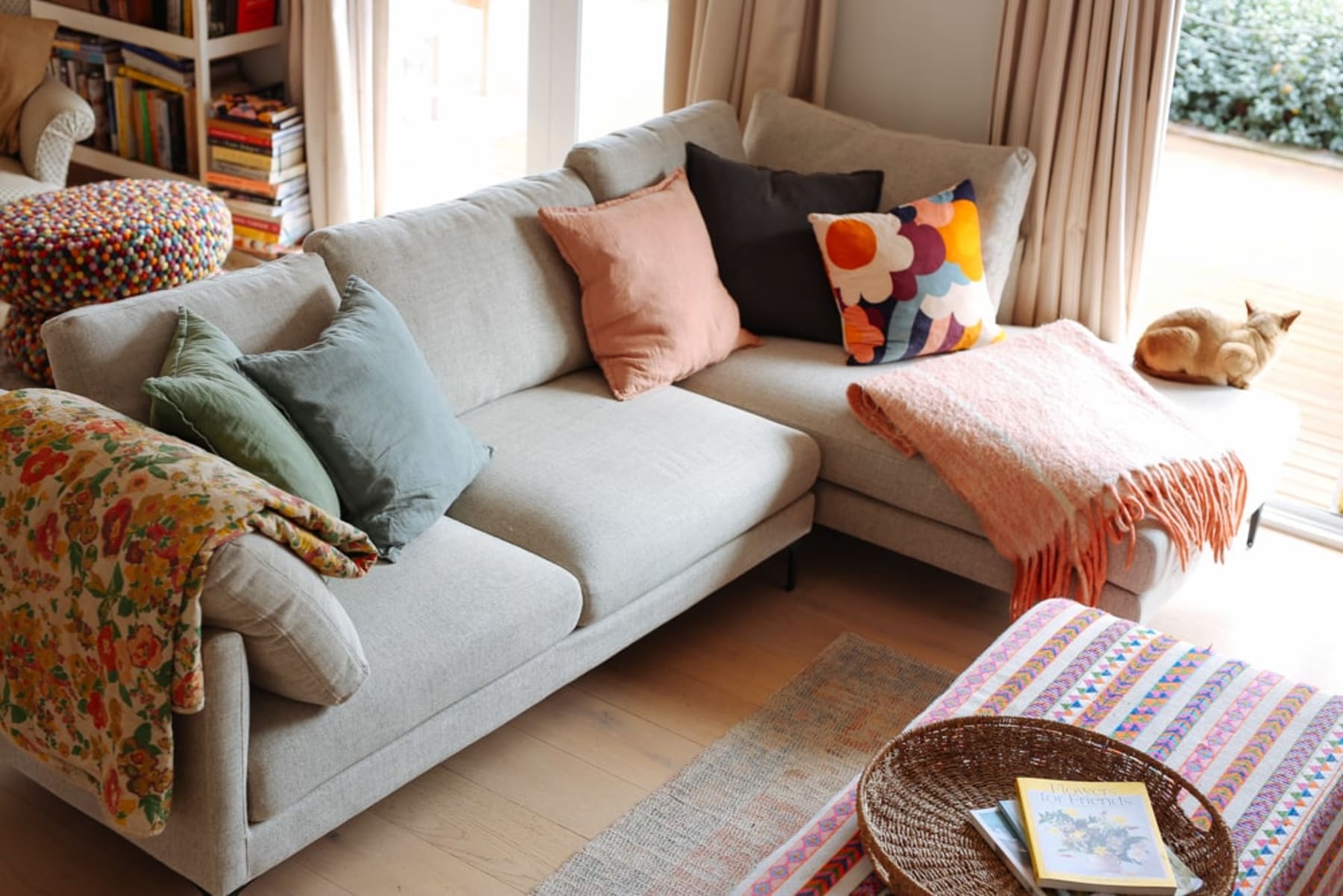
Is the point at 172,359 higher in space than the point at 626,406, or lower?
higher

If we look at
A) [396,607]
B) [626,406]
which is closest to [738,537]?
[626,406]

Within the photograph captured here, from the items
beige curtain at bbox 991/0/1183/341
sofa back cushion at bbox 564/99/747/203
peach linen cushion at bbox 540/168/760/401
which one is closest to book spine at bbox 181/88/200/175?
sofa back cushion at bbox 564/99/747/203

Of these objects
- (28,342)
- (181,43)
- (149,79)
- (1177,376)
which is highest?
(181,43)

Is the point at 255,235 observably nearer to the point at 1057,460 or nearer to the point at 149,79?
the point at 149,79

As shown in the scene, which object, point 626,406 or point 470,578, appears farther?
point 626,406

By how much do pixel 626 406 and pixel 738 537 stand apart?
15.3 inches

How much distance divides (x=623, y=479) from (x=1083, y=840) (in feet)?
3.99

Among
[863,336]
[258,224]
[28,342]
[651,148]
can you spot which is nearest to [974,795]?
[863,336]

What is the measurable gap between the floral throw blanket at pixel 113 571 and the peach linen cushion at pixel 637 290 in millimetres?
1205

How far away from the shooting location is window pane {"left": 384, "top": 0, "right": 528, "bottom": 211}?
15.7 feet

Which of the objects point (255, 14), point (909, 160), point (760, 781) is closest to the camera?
point (760, 781)

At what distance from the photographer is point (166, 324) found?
2410 mm

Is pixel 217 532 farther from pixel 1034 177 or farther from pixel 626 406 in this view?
pixel 1034 177

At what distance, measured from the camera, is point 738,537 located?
118 inches
